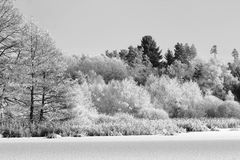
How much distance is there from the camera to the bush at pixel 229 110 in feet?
162

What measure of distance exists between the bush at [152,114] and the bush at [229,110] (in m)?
8.96

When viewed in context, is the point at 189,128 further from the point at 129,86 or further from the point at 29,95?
the point at 129,86

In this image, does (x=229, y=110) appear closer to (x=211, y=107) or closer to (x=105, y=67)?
(x=211, y=107)

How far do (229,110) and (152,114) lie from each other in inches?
448

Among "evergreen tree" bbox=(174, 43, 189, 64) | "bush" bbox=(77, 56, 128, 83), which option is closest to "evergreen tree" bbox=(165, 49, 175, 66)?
"evergreen tree" bbox=(174, 43, 189, 64)

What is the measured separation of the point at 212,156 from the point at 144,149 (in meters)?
→ 2.62

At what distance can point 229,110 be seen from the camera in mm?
49938

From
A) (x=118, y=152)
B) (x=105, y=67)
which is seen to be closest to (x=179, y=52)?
(x=105, y=67)

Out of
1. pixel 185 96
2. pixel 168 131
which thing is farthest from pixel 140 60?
pixel 168 131

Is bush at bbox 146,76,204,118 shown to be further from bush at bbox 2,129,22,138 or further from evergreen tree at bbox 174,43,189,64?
bush at bbox 2,129,22,138

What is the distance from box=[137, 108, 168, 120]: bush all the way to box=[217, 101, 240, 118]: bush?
896 cm

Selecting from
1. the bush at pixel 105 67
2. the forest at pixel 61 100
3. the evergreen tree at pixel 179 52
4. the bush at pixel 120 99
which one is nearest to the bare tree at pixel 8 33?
the forest at pixel 61 100

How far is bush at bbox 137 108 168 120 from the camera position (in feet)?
147

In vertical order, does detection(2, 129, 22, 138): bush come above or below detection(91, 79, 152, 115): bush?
below
